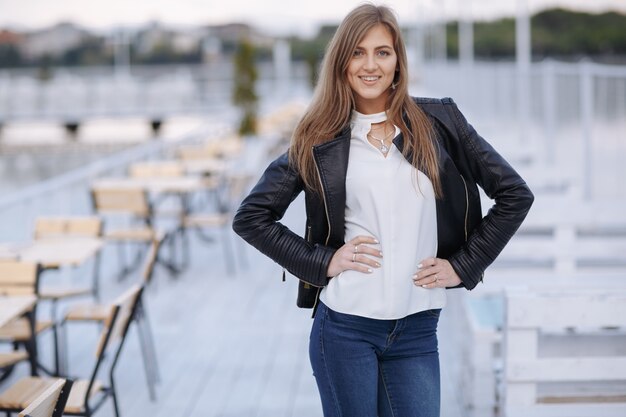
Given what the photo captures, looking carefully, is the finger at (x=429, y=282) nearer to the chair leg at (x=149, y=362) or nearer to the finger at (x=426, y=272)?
the finger at (x=426, y=272)

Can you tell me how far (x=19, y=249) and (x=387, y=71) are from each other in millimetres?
3599

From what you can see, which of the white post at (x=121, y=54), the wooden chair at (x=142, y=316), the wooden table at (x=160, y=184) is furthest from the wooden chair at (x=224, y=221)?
the white post at (x=121, y=54)

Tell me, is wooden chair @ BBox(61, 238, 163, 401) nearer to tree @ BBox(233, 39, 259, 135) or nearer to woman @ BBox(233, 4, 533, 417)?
woman @ BBox(233, 4, 533, 417)

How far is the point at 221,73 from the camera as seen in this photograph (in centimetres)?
3669

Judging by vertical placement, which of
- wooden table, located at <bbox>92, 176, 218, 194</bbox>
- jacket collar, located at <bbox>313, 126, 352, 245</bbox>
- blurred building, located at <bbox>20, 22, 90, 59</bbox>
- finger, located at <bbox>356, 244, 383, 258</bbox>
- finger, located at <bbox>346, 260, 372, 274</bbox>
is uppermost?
blurred building, located at <bbox>20, 22, 90, 59</bbox>

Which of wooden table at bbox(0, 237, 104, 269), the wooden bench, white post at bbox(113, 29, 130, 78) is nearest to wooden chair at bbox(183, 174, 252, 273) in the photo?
wooden table at bbox(0, 237, 104, 269)

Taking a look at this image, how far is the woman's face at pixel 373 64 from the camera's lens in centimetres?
224

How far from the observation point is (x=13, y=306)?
3.71m

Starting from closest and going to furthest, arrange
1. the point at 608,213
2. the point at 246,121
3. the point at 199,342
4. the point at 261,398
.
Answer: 1. the point at 261,398
2. the point at 608,213
3. the point at 199,342
4. the point at 246,121

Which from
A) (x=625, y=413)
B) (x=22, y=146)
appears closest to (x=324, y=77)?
(x=625, y=413)

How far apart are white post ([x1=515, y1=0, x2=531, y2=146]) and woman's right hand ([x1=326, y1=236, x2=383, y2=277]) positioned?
7932mm

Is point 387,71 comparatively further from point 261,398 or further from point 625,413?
point 261,398

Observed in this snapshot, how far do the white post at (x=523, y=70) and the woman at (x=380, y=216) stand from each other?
305 inches

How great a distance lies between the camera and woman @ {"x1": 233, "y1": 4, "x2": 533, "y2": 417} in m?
2.21
